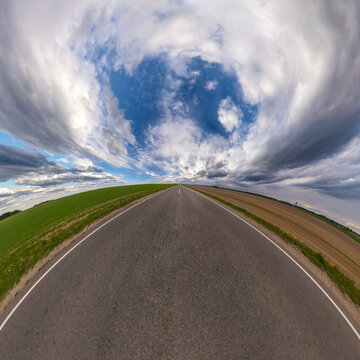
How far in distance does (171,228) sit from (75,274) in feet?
15.5

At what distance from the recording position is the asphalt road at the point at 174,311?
9.33 ft

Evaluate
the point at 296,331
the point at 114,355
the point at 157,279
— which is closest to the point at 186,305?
the point at 157,279

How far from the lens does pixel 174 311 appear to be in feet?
11.1

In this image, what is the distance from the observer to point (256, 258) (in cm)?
575

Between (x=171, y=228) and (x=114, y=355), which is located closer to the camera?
(x=114, y=355)

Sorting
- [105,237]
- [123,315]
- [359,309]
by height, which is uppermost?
[105,237]

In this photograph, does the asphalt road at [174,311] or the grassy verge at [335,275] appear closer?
the asphalt road at [174,311]

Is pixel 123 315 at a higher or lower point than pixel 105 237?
lower

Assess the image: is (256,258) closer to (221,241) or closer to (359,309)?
(221,241)

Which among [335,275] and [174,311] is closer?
[174,311]

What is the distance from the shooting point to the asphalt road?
284cm

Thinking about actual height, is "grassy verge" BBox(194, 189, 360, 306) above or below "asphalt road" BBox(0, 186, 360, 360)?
below

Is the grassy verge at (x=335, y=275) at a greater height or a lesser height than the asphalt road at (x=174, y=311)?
lesser

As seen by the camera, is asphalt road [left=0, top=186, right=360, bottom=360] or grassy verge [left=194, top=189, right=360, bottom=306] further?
grassy verge [left=194, top=189, right=360, bottom=306]
